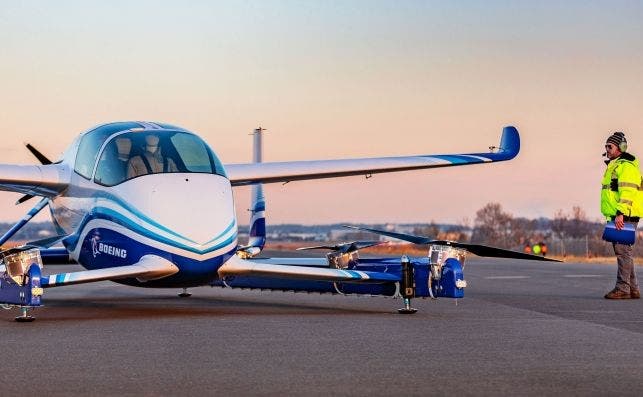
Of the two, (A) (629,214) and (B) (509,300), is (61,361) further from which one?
(A) (629,214)

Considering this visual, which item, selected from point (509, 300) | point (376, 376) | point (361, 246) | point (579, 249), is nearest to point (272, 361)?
point (376, 376)

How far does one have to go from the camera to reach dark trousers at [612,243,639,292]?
19.0m

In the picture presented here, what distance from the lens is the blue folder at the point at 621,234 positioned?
18891 mm

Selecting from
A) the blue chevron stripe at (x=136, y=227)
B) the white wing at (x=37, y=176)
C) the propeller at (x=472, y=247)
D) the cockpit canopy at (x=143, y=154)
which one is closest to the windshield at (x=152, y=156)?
the cockpit canopy at (x=143, y=154)

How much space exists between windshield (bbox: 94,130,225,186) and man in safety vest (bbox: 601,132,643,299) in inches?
280

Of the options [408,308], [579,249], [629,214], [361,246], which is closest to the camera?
[408,308]

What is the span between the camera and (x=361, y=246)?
17.9 m

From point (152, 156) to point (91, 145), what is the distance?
169 centimetres

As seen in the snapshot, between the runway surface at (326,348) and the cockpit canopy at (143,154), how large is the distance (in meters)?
2.04

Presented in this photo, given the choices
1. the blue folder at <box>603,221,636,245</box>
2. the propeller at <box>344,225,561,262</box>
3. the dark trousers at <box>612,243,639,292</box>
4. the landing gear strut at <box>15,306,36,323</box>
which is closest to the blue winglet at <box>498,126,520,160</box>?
the blue folder at <box>603,221,636,245</box>

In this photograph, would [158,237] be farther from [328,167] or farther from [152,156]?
[328,167]

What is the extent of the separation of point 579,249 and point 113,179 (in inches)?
2582

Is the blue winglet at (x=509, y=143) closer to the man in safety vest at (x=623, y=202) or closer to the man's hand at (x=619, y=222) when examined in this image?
the man in safety vest at (x=623, y=202)

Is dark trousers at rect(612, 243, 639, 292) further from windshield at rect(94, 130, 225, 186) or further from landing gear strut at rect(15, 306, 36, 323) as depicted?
landing gear strut at rect(15, 306, 36, 323)
